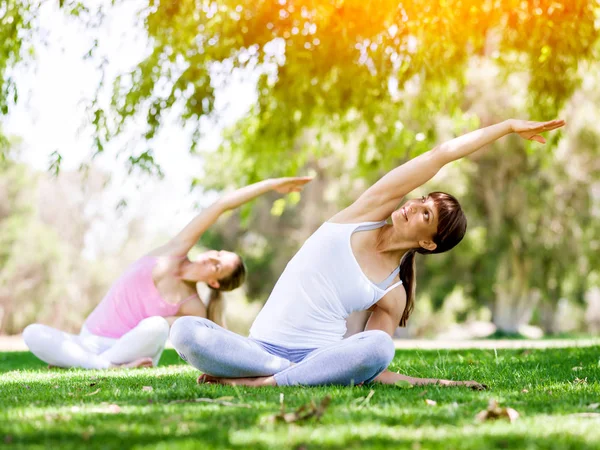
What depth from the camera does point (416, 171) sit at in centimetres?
398

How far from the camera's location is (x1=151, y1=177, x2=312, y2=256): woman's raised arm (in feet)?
18.9

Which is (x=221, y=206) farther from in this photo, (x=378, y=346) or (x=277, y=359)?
(x=378, y=346)

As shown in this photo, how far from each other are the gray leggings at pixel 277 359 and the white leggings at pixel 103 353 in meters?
2.09

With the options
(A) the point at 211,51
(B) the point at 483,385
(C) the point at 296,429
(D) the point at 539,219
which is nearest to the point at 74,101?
(A) the point at 211,51

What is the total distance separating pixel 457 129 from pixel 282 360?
641 centimetres

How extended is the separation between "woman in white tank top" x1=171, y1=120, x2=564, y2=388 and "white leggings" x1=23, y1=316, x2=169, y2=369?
194 cm

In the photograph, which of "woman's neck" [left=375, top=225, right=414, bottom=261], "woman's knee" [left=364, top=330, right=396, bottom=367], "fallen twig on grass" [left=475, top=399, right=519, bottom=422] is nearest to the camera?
"fallen twig on grass" [left=475, top=399, right=519, bottom=422]

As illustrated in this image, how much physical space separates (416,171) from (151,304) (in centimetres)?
323

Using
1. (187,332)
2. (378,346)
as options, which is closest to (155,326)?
(187,332)

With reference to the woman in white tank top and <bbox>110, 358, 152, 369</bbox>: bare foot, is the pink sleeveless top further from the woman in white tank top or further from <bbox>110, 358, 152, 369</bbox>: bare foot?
the woman in white tank top

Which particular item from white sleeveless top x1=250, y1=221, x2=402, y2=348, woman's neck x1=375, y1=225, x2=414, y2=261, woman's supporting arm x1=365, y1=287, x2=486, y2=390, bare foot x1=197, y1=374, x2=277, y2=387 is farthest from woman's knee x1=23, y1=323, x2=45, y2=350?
woman's neck x1=375, y1=225, x2=414, y2=261

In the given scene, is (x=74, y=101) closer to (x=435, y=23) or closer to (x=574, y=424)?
(x=435, y=23)

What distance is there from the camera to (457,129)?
31.6 feet

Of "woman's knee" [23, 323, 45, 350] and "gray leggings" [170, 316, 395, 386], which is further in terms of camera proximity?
"woman's knee" [23, 323, 45, 350]
